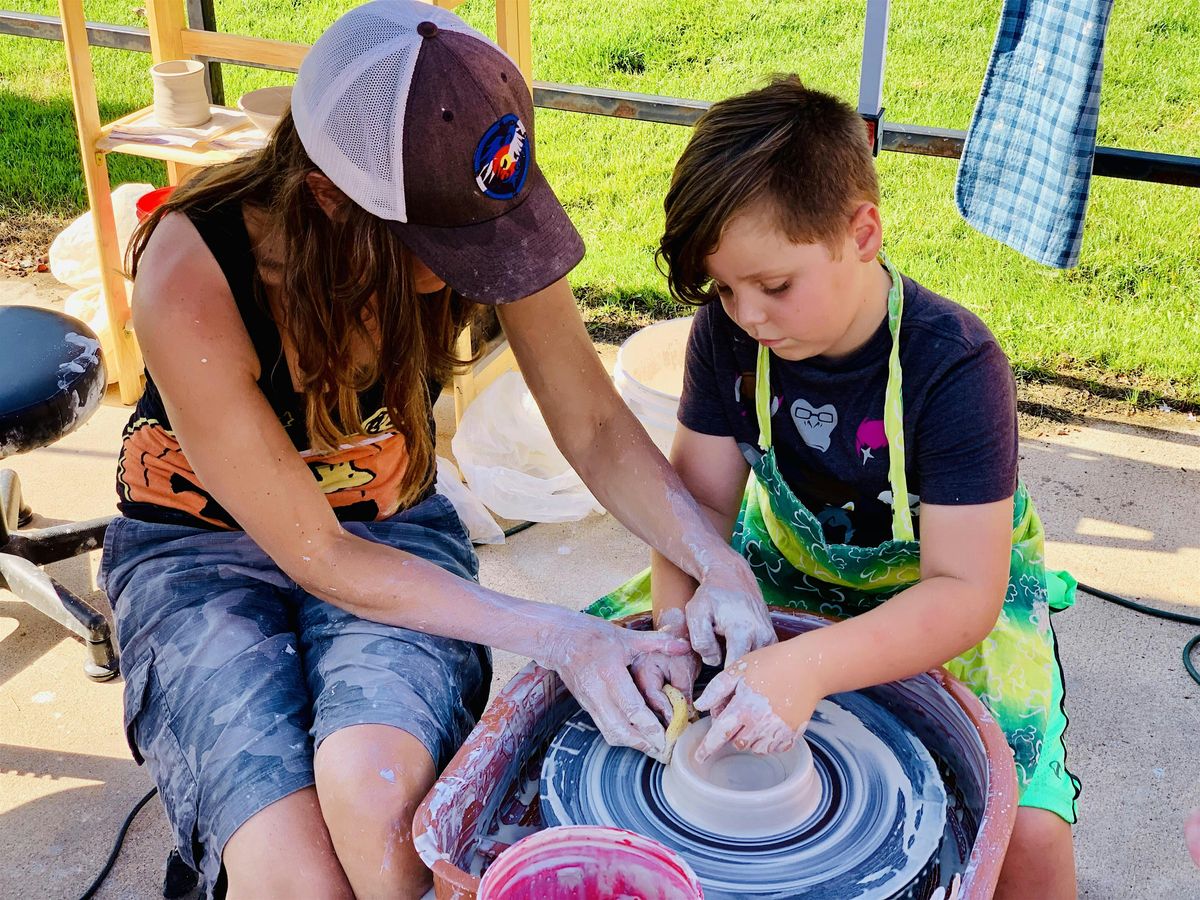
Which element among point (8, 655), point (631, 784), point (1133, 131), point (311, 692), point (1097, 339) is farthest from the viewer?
point (1133, 131)

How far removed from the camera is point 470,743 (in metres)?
1.54

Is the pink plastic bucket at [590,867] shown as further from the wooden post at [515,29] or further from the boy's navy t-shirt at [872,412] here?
the wooden post at [515,29]

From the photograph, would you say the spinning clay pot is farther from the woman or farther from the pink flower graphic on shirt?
the pink flower graphic on shirt

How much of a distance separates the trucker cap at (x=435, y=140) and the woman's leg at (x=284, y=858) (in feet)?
2.41

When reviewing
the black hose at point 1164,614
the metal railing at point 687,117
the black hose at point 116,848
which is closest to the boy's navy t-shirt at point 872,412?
the metal railing at point 687,117

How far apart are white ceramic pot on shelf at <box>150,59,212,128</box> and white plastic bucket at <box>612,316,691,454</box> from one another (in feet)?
4.96

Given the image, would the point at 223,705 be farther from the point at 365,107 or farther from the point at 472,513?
the point at 472,513

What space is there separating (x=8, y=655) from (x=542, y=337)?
5.44ft

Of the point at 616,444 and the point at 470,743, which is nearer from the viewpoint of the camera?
the point at 470,743

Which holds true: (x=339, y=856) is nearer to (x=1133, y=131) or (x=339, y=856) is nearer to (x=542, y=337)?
(x=542, y=337)

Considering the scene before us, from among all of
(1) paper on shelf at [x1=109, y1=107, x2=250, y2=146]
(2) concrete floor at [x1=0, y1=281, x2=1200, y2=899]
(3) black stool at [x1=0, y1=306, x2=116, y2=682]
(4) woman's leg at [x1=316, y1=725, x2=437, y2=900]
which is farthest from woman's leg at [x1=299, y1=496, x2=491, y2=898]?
(1) paper on shelf at [x1=109, y1=107, x2=250, y2=146]

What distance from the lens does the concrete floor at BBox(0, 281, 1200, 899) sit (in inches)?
89.1

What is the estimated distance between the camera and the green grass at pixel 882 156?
414 centimetres

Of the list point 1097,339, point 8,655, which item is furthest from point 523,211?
point 1097,339
